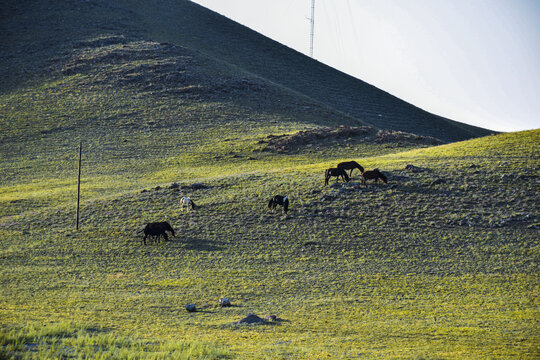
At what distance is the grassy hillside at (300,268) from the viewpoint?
19281 mm

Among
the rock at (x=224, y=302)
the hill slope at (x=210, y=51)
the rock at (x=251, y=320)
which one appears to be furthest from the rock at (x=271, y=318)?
the hill slope at (x=210, y=51)

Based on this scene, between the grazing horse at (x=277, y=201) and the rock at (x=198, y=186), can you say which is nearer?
the grazing horse at (x=277, y=201)

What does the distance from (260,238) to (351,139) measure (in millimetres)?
37294

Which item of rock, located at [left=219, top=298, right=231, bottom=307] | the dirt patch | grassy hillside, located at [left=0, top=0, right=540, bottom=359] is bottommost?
rock, located at [left=219, top=298, right=231, bottom=307]

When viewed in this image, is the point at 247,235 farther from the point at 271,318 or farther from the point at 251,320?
the point at 251,320

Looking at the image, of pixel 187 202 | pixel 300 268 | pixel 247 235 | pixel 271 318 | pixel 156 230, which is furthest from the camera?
pixel 187 202

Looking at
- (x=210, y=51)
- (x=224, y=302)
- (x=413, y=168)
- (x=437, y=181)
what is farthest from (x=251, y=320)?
(x=210, y=51)

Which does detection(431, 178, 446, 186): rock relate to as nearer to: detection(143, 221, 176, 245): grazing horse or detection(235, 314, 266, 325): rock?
detection(143, 221, 176, 245): grazing horse

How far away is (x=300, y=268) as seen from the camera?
30656mm

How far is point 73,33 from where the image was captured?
365ft

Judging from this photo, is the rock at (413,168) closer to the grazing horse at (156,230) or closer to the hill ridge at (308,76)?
the grazing horse at (156,230)

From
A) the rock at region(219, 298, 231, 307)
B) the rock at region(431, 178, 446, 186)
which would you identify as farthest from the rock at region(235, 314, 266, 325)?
the rock at region(431, 178, 446, 186)

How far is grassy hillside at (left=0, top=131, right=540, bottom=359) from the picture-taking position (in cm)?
1928

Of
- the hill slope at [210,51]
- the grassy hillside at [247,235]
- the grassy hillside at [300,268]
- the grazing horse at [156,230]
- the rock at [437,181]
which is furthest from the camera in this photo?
the hill slope at [210,51]
